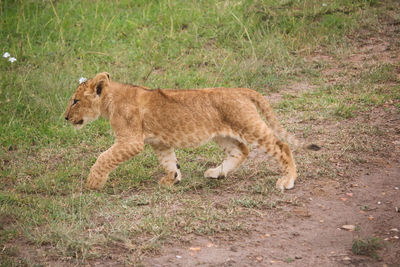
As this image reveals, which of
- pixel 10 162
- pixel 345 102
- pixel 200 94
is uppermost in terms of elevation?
pixel 200 94

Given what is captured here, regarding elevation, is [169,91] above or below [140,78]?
above

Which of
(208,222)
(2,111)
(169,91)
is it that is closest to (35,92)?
(2,111)

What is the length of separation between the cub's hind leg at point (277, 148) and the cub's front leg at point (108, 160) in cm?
117

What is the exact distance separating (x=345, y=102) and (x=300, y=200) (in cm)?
314

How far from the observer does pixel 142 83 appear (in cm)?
874

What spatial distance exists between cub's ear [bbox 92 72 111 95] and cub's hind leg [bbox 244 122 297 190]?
1.61 meters

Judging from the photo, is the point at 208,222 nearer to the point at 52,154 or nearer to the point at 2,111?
the point at 52,154

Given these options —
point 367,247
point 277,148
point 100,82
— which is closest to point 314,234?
point 367,247

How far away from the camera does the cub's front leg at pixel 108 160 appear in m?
5.79

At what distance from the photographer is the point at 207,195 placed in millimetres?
5773

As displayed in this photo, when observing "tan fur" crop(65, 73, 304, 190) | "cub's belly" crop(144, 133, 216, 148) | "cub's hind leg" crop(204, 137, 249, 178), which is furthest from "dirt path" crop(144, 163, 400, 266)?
"cub's belly" crop(144, 133, 216, 148)

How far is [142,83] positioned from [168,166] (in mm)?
2910

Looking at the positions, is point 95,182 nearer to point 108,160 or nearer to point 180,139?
point 108,160

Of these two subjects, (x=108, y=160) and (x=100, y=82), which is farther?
(x=100, y=82)
